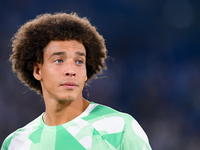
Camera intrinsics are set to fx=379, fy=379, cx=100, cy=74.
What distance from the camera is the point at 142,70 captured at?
707 centimetres

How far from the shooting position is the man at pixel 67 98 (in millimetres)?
2912

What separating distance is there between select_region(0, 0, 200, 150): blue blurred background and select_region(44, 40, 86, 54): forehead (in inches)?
145

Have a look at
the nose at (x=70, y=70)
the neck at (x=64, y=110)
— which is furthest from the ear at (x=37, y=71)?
the nose at (x=70, y=70)

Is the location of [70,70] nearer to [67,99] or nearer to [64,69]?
[64,69]

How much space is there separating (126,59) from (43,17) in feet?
12.4

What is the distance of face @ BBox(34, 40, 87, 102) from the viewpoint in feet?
9.81

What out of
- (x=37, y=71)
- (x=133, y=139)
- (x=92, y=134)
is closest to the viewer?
(x=133, y=139)

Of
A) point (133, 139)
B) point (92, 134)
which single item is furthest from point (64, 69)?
point (133, 139)

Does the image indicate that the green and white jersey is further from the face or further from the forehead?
the forehead

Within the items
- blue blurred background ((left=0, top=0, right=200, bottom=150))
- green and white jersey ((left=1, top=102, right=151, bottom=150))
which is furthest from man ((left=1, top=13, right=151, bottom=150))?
blue blurred background ((left=0, top=0, right=200, bottom=150))

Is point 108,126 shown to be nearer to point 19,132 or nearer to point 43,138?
point 43,138

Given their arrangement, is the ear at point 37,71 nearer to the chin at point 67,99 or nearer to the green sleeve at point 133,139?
the chin at point 67,99

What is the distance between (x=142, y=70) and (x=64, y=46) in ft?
13.6

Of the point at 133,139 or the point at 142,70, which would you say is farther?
the point at 142,70
